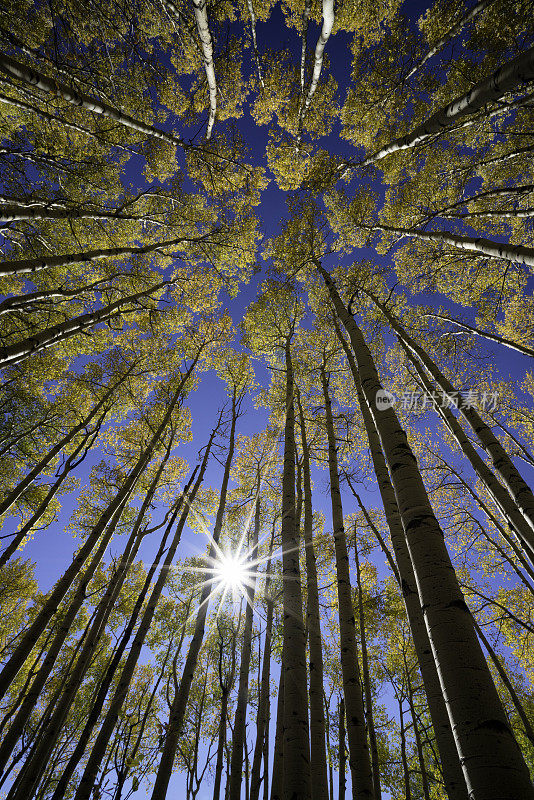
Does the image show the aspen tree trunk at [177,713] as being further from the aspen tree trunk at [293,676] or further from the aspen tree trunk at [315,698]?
the aspen tree trunk at [293,676]

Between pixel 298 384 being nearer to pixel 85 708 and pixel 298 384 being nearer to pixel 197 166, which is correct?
pixel 197 166

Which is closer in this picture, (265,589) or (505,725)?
(505,725)

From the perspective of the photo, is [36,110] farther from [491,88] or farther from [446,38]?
[446,38]

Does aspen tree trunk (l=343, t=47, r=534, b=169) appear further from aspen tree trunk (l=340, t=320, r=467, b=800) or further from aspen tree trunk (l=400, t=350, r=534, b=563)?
aspen tree trunk (l=340, t=320, r=467, b=800)

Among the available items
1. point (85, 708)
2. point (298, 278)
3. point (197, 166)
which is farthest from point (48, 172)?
point (85, 708)

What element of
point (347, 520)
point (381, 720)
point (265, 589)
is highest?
point (347, 520)

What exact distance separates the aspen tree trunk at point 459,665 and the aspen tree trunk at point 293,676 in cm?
214

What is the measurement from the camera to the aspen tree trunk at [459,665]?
1422 millimetres

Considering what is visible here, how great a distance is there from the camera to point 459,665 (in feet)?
5.66

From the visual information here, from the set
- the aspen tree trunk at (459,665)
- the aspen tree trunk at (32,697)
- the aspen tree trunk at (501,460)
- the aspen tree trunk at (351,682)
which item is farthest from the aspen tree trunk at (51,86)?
the aspen tree trunk at (32,697)

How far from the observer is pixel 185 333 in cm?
1055

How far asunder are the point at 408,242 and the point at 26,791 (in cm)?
1313

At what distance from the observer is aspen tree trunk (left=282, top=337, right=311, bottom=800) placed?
2791mm

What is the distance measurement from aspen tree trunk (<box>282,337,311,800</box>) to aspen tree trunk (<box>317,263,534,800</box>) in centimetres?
214
